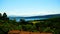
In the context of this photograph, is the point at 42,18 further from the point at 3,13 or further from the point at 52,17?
the point at 3,13

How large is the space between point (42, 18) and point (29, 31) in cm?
33

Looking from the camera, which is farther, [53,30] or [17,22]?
[17,22]

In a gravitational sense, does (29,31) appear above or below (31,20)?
below

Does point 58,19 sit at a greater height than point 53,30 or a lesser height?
greater

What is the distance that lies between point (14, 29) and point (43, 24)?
0.49 m

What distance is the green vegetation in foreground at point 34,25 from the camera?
6.77ft

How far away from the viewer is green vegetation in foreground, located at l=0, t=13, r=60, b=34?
6.77ft

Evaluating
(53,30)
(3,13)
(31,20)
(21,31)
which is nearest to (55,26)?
(53,30)

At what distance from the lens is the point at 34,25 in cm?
213

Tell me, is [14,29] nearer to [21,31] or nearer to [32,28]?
[21,31]

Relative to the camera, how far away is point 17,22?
86.6 inches

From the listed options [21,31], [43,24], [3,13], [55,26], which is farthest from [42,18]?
[3,13]

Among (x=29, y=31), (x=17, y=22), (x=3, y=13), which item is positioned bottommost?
(x=29, y=31)

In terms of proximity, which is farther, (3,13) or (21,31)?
(3,13)
